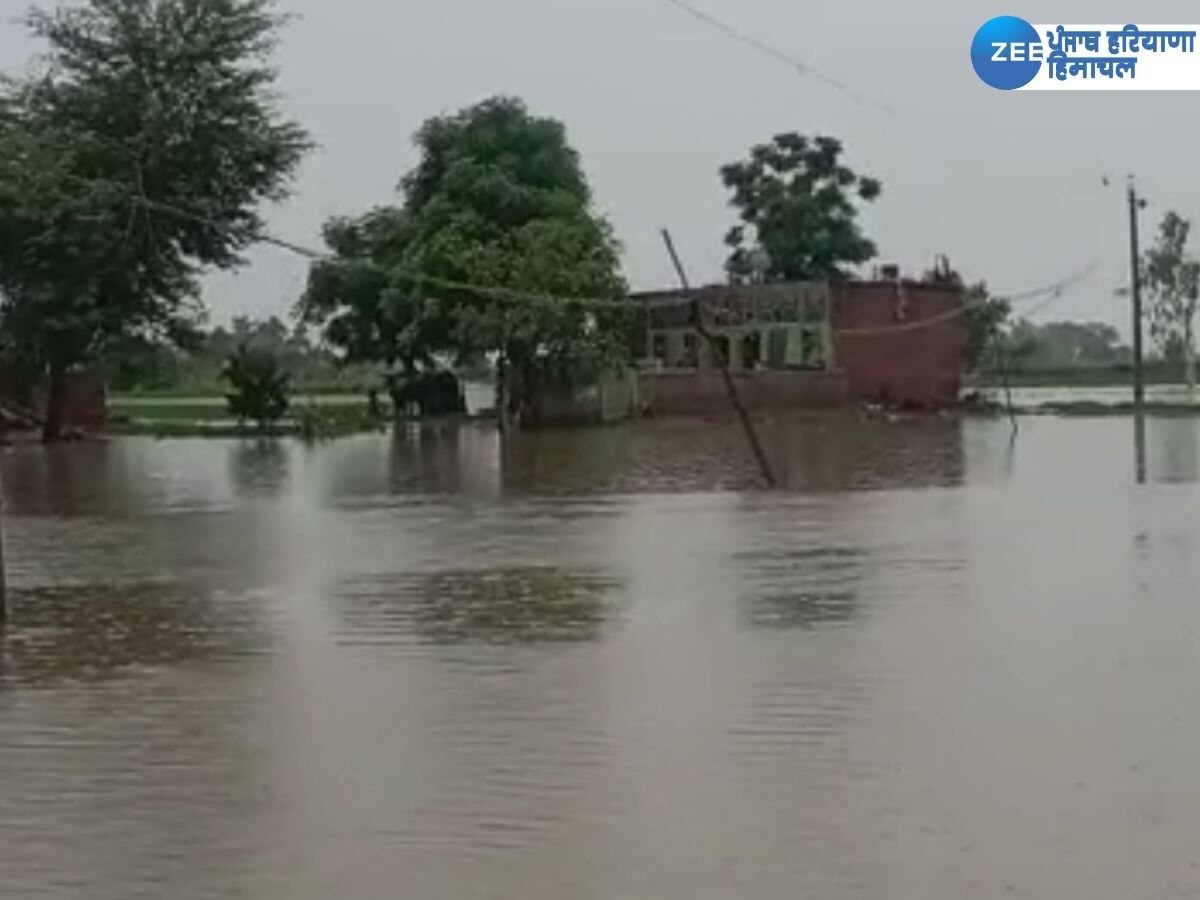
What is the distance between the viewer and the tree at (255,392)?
56969 millimetres

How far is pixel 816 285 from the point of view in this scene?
60.6m

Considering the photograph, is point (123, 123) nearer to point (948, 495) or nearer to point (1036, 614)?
point (948, 495)

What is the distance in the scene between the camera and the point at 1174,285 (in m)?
80.2

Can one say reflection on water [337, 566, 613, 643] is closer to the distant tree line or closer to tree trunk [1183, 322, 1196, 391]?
the distant tree line

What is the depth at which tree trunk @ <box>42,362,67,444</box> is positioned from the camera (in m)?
49.1

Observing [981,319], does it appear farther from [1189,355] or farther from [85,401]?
[85,401]

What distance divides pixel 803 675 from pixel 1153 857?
13.2 feet

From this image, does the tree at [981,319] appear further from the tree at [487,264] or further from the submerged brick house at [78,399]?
the submerged brick house at [78,399]

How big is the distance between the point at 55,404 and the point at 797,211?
27.1 metres

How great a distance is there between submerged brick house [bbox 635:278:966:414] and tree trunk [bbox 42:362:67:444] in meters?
15.9

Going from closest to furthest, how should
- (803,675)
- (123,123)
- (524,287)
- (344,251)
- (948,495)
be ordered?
(803,675)
(948,495)
(123,123)
(524,287)
(344,251)

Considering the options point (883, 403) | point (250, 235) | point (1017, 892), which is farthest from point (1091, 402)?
point (1017, 892)

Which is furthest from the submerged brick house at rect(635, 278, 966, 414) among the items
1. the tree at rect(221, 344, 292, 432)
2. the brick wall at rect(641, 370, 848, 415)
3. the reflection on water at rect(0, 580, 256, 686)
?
the reflection on water at rect(0, 580, 256, 686)

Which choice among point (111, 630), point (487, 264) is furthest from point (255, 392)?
point (111, 630)
